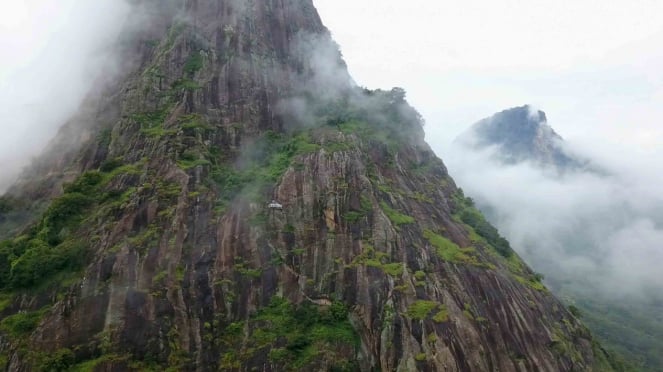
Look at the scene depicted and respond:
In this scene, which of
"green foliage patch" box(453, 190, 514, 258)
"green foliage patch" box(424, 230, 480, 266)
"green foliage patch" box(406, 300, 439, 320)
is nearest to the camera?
"green foliage patch" box(406, 300, 439, 320)

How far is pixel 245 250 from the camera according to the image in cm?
5262

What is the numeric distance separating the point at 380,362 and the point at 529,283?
24.7 metres

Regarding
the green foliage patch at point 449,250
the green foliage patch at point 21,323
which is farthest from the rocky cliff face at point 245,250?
the green foliage patch at point 449,250

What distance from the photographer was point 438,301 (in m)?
49.2

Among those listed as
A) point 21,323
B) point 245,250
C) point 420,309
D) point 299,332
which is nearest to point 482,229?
point 420,309

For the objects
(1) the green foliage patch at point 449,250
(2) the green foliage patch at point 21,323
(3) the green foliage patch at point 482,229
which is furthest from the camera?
(3) the green foliage patch at point 482,229

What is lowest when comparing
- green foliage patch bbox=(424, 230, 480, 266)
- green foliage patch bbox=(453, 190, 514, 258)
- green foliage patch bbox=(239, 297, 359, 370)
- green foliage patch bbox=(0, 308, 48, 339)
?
green foliage patch bbox=(239, 297, 359, 370)

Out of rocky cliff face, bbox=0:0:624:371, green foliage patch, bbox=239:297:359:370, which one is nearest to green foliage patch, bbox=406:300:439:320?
rocky cliff face, bbox=0:0:624:371

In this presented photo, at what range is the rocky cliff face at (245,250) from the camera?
4506cm

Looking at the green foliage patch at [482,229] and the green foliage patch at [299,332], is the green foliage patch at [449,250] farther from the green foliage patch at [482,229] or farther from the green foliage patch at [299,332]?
the green foliage patch at [299,332]

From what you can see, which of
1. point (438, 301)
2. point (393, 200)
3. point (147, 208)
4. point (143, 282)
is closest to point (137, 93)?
point (147, 208)

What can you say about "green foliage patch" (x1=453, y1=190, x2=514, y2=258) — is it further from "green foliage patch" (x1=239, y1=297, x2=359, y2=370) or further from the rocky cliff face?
"green foliage patch" (x1=239, y1=297, x2=359, y2=370)

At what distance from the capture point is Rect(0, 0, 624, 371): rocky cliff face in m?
45.1

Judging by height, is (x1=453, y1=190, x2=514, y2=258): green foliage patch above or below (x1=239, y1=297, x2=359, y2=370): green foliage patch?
above
